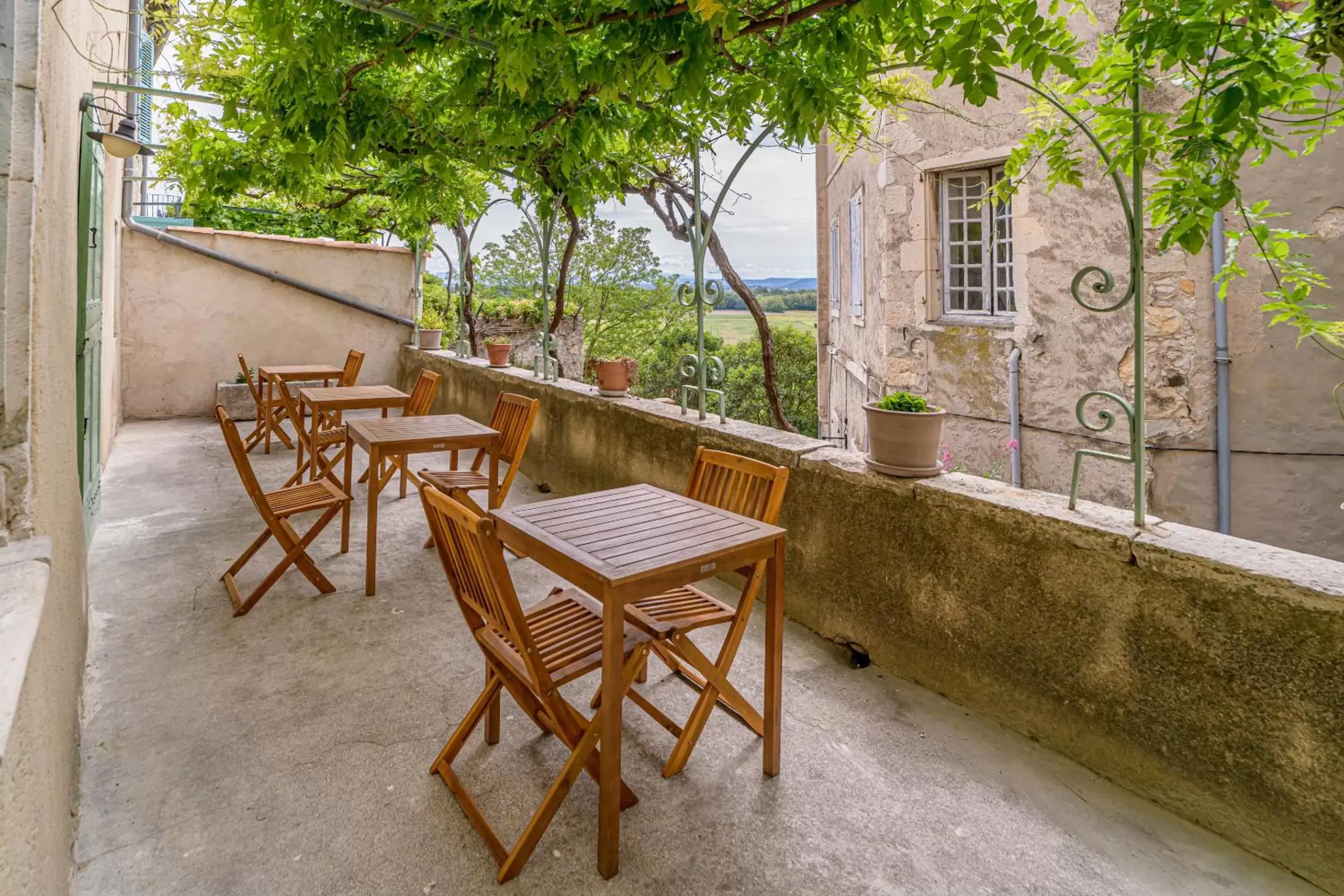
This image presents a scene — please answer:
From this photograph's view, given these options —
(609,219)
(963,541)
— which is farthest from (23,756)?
(609,219)

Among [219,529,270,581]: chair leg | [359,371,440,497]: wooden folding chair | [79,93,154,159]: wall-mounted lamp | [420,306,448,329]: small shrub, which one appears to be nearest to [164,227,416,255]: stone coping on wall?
[420,306,448,329]: small shrub

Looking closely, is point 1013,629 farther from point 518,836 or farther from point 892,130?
point 892,130

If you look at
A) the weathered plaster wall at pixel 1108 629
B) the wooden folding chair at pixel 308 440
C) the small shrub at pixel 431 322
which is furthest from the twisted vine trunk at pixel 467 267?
the weathered plaster wall at pixel 1108 629

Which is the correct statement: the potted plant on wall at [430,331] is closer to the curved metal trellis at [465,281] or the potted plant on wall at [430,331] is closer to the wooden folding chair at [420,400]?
the curved metal trellis at [465,281]

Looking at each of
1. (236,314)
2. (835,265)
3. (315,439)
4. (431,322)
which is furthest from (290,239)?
(835,265)

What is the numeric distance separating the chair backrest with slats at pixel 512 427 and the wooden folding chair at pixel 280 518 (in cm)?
85

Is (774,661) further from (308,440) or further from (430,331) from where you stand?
(430,331)

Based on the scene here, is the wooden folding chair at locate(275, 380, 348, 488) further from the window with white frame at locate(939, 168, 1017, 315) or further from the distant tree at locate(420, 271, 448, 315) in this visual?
the distant tree at locate(420, 271, 448, 315)

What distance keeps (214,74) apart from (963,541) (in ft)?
14.4

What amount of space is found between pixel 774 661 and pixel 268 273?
8422 millimetres

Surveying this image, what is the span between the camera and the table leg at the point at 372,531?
3055 millimetres

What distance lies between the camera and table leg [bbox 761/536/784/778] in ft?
6.11

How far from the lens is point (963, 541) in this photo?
2.13 metres

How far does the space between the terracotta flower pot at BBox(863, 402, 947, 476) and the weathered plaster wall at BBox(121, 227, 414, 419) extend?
24.1 ft
